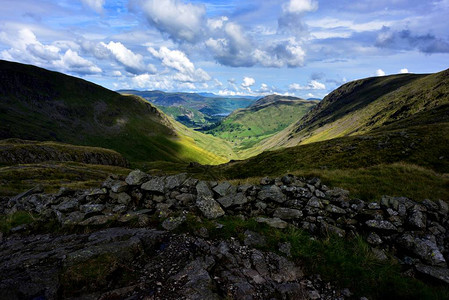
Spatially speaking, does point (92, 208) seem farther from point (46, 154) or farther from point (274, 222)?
point (46, 154)

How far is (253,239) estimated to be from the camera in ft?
35.7

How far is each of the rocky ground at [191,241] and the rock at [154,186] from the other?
0.08m

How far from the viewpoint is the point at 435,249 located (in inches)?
389

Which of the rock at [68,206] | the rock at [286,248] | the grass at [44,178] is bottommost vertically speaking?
the grass at [44,178]

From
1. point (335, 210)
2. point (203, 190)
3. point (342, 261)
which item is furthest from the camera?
point (203, 190)

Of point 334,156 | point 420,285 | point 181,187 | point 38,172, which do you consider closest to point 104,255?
Answer: point 181,187

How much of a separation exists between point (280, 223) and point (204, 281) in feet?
18.8

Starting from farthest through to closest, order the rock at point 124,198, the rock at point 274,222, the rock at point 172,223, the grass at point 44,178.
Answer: the grass at point 44,178 → the rock at point 124,198 → the rock at point 274,222 → the rock at point 172,223

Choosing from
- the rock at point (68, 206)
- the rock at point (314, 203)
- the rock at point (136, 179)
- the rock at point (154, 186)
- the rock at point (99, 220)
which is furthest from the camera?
the rock at point (136, 179)

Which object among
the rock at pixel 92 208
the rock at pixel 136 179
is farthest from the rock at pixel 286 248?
the rock at pixel 92 208

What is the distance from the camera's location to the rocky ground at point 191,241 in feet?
26.3

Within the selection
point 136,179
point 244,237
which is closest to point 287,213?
point 244,237

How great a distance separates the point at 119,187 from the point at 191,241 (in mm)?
8091

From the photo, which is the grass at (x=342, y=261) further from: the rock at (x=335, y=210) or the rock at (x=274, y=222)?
the rock at (x=335, y=210)
